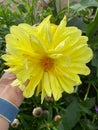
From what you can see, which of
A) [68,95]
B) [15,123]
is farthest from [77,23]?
[15,123]

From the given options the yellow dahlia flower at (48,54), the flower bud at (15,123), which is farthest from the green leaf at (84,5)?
the flower bud at (15,123)

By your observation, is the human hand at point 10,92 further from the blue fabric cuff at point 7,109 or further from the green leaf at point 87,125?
the green leaf at point 87,125

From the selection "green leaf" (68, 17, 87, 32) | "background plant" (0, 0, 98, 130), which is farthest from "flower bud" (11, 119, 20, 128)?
"green leaf" (68, 17, 87, 32)

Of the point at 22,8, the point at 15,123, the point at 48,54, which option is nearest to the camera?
the point at 48,54

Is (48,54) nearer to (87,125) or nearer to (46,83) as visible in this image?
(46,83)

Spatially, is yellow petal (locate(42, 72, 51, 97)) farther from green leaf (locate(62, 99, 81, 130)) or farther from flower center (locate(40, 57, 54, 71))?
green leaf (locate(62, 99, 81, 130))

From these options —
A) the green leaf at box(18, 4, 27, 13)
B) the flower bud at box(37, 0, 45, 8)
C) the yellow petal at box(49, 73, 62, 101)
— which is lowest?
the yellow petal at box(49, 73, 62, 101)
